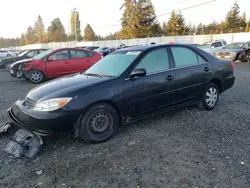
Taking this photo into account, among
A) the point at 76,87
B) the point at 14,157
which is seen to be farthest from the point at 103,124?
the point at 14,157

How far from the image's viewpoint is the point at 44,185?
8.37 feet

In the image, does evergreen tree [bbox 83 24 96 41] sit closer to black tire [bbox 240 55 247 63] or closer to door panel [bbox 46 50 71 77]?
black tire [bbox 240 55 247 63]

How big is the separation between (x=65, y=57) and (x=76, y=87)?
6739 mm

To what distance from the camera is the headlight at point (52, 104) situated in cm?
319

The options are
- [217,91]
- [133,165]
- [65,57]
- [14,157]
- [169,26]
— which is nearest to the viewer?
[133,165]

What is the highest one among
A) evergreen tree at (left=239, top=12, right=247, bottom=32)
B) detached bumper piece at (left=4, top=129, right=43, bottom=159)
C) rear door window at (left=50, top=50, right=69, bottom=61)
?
evergreen tree at (left=239, top=12, right=247, bottom=32)

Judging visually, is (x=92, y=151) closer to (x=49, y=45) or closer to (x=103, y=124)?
(x=103, y=124)

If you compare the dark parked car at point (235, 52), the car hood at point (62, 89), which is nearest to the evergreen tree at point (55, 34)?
the dark parked car at point (235, 52)

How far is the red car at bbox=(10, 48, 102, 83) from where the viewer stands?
30.7ft

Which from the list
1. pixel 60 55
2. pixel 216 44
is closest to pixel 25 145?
pixel 60 55

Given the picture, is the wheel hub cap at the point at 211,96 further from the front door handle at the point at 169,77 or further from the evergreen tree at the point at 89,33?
the evergreen tree at the point at 89,33

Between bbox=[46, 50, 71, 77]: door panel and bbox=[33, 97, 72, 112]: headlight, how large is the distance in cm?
661

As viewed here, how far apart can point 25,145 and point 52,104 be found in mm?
714

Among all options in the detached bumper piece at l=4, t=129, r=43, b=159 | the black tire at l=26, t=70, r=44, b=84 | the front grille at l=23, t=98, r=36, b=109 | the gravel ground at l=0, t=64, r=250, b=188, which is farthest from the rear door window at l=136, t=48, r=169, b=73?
the black tire at l=26, t=70, r=44, b=84
